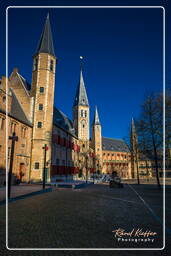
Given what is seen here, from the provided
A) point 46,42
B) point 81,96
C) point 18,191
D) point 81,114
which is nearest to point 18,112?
point 18,191

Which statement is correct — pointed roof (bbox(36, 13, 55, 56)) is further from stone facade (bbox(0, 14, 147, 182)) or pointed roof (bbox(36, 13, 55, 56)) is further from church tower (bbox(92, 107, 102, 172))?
church tower (bbox(92, 107, 102, 172))

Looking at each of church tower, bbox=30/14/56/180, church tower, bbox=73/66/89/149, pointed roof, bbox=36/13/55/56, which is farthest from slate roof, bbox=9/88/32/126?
church tower, bbox=73/66/89/149

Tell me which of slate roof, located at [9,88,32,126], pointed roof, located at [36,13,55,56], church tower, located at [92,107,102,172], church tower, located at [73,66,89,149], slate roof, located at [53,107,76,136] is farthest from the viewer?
church tower, located at [92,107,102,172]

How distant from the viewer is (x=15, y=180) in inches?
889

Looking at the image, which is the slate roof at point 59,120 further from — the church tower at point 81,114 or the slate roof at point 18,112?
the church tower at point 81,114

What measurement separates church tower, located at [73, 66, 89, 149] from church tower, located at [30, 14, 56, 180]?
25.1 metres

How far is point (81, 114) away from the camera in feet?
189

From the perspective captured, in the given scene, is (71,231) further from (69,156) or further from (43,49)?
(69,156)

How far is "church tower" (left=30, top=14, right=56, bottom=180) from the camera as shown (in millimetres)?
27422

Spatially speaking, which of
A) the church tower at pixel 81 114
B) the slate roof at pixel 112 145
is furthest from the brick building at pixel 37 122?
the slate roof at pixel 112 145

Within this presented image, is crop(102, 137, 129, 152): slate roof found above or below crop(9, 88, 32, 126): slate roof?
below

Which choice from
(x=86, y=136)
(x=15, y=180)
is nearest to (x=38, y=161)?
(x=15, y=180)

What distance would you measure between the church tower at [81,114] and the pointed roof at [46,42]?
86.0 ft

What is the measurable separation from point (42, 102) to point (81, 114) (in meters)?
28.8
